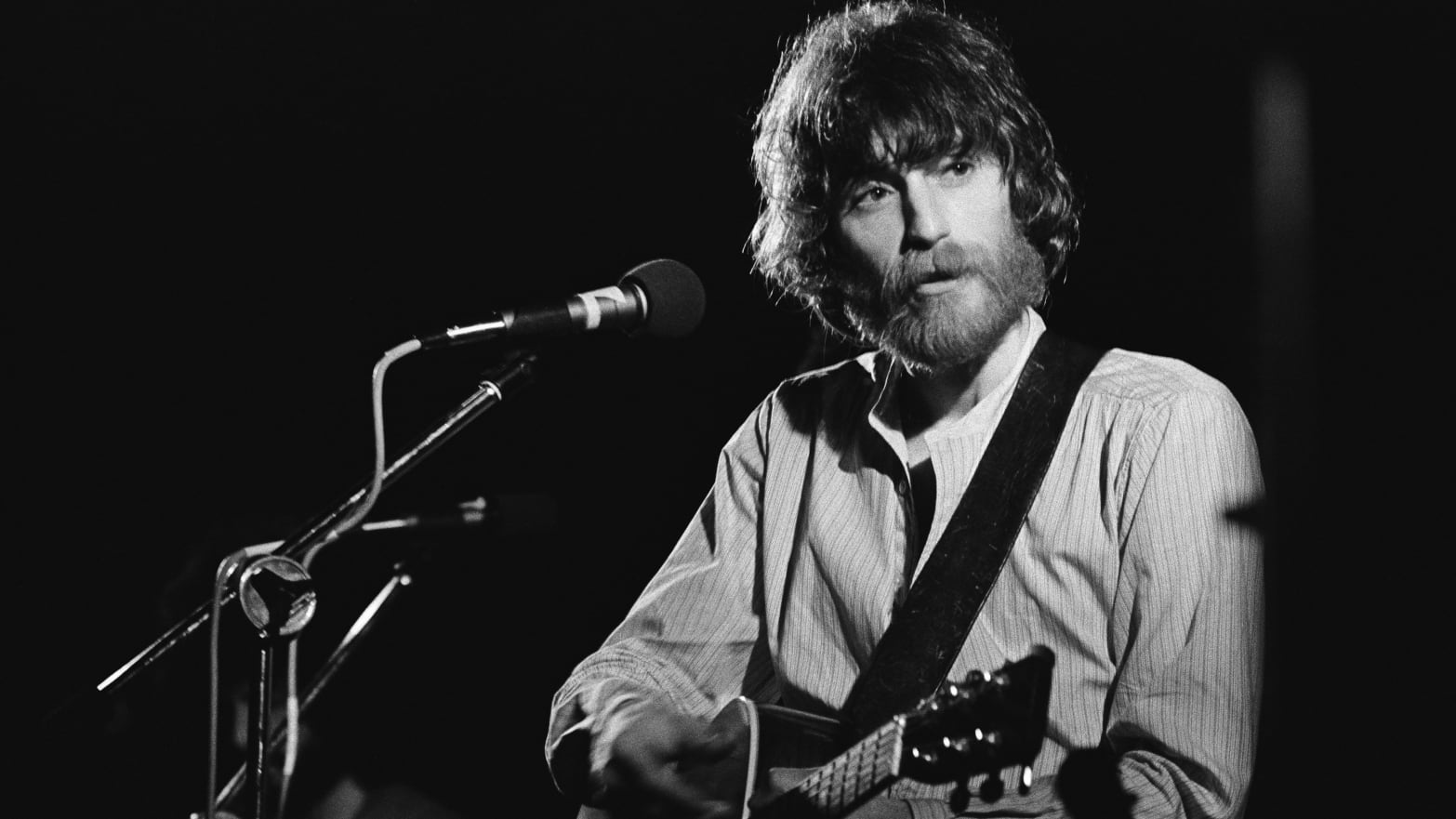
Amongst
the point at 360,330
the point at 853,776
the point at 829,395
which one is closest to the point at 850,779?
the point at 853,776

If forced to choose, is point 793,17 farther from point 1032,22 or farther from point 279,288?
point 279,288

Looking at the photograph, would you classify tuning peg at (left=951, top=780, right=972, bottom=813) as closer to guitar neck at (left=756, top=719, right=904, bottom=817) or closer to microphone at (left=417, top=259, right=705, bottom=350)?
guitar neck at (left=756, top=719, right=904, bottom=817)

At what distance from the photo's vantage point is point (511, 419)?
10.7ft

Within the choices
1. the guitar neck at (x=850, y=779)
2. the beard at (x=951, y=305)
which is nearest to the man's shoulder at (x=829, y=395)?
the beard at (x=951, y=305)

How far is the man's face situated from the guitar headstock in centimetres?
66

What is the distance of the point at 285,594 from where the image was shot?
160 centimetres

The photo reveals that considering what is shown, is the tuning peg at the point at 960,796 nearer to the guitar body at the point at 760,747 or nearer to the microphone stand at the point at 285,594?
the guitar body at the point at 760,747

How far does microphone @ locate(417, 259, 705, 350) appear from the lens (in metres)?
1.71

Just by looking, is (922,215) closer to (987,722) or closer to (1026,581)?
(1026,581)

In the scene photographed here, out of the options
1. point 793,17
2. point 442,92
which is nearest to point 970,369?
point 793,17

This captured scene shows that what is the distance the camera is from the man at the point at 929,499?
164cm

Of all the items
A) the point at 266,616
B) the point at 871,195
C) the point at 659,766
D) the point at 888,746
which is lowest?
the point at 659,766

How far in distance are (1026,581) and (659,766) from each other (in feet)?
2.07

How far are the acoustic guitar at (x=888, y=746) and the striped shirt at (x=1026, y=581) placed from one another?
0.13 meters
